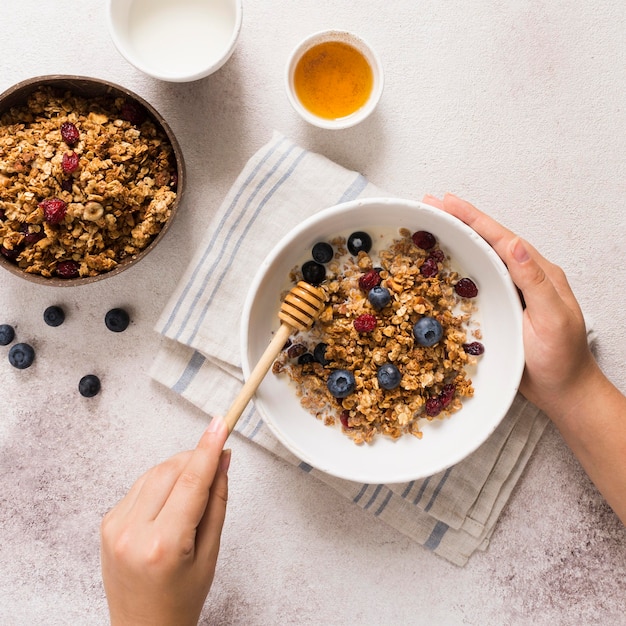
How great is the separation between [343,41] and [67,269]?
61cm

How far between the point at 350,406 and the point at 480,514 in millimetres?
345

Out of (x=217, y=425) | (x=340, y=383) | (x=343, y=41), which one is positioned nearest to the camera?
(x=217, y=425)

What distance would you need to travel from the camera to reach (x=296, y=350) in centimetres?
101

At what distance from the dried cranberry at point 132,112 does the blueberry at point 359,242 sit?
0.41 meters

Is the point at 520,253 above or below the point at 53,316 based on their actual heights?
above

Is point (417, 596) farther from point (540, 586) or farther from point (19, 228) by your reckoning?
point (19, 228)

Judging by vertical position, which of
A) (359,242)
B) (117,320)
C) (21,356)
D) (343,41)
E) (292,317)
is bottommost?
(21,356)

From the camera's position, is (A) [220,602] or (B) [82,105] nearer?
(B) [82,105]

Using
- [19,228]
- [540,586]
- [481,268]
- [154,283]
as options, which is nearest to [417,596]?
[540,586]

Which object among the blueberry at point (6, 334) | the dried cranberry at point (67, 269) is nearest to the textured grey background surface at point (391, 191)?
the blueberry at point (6, 334)

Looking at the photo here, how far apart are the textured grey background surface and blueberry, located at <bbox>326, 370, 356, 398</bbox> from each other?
26cm

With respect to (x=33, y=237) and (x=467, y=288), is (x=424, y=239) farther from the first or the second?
(x=33, y=237)

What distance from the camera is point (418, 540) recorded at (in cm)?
Result: 114

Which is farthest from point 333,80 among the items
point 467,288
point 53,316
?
point 53,316
